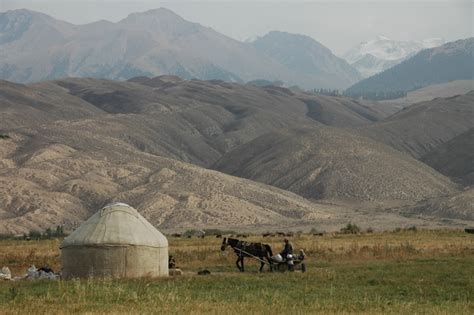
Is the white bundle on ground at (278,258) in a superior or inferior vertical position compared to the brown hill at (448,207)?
inferior

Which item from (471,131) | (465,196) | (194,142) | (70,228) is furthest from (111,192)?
(471,131)

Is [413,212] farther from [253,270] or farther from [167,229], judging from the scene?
[253,270]

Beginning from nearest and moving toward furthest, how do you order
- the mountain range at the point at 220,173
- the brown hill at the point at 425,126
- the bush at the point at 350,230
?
the bush at the point at 350,230, the mountain range at the point at 220,173, the brown hill at the point at 425,126

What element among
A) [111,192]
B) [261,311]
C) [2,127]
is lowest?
[261,311]

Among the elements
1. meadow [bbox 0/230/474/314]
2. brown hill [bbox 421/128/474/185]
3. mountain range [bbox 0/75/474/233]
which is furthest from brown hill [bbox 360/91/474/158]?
meadow [bbox 0/230/474/314]

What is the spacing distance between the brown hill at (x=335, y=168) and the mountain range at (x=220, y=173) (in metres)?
0.23

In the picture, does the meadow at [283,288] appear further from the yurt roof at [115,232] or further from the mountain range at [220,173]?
the mountain range at [220,173]

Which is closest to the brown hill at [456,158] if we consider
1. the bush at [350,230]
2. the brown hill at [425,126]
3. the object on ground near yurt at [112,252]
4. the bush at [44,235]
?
the brown hill at [425,126]

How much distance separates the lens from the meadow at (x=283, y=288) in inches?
783

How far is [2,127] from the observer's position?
443 ft

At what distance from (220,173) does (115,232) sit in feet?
263

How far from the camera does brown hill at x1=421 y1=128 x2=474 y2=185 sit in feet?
439

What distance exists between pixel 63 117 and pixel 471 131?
75445mm

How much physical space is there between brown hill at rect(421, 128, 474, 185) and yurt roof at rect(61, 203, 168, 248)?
102594 mm
